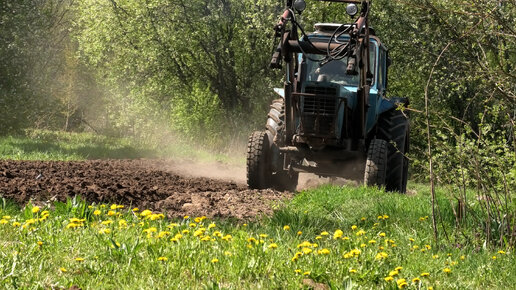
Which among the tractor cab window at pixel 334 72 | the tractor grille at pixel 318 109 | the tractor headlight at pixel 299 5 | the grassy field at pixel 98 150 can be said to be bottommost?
the grassy field at pixel 98 150

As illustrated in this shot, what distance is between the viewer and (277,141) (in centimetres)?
1169

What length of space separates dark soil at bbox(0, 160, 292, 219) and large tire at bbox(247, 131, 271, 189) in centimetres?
46

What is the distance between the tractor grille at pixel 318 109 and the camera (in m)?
10.8

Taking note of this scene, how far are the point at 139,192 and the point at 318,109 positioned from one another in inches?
116

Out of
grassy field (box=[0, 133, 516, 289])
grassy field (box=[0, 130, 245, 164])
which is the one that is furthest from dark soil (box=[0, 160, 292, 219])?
grassy field (box=[0, 130, 245, 164])

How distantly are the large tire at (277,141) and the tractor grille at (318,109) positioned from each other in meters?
0.83

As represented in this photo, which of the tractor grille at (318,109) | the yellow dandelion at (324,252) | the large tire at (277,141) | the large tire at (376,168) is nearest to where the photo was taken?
the yellow dandelion at (324,252)

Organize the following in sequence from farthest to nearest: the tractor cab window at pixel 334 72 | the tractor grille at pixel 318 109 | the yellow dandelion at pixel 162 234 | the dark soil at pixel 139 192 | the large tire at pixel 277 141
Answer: the large tire at pixel 277 141 < the tractor cab window at pixel 334 72 < the tractor grille at pixel 318 109 < the dark soil at pixel 139 192 < the yellow dandelion at pixel 162 234

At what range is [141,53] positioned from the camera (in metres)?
28.0

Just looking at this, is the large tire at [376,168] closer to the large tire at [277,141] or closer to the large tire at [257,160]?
the large tire at [277,141]

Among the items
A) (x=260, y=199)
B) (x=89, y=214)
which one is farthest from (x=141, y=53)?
(x=89, y=214)

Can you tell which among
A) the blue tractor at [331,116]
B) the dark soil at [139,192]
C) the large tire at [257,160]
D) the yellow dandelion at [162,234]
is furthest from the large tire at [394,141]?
the yellow dandelion at [162,234]

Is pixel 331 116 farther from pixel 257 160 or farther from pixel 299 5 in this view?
pixel 299 5

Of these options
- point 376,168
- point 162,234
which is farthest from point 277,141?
point 162,234
